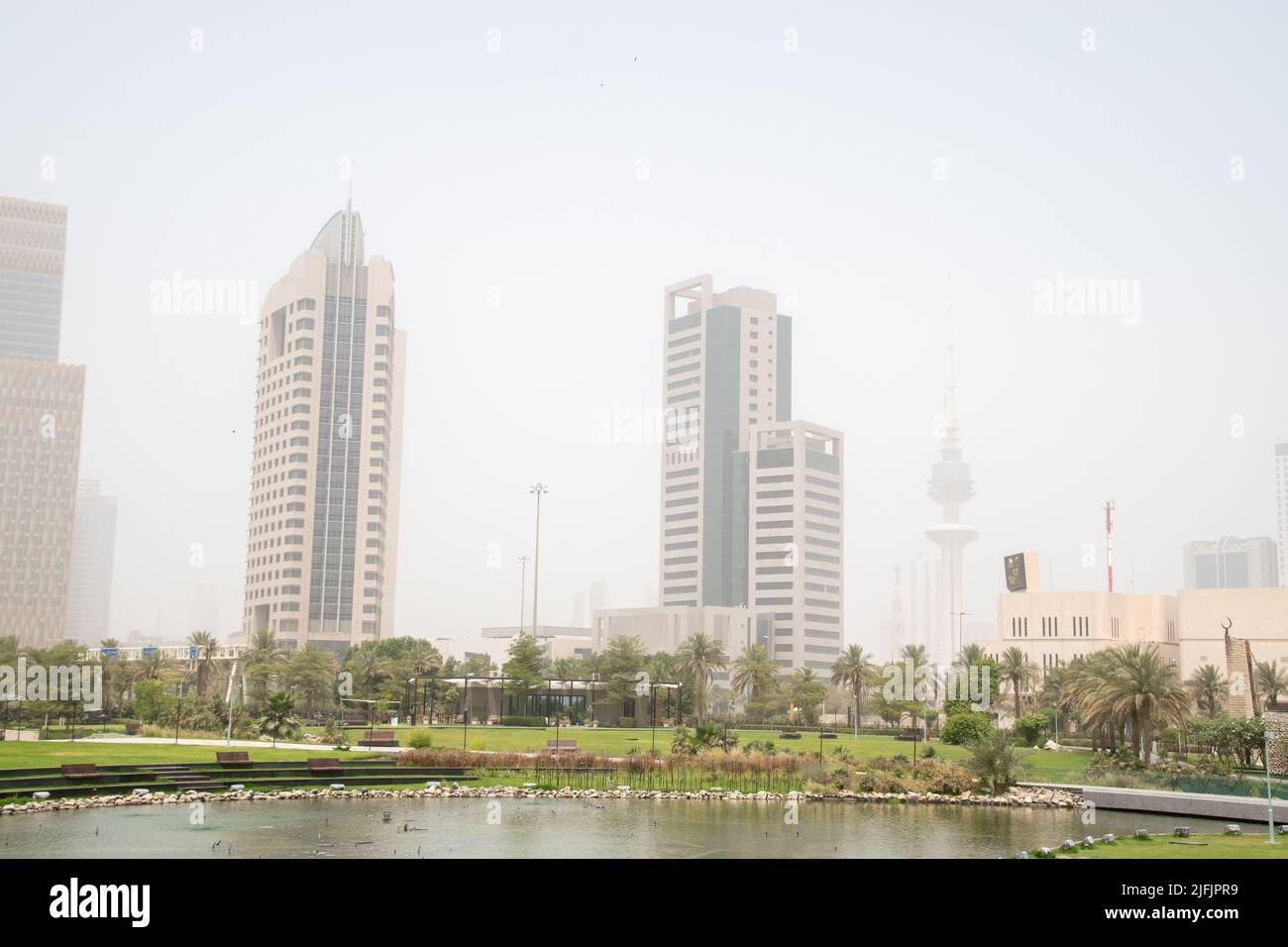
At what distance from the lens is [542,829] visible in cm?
3784

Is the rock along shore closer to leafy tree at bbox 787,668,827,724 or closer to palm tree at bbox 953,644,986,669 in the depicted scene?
palm tree at bbox 953,644,986,669

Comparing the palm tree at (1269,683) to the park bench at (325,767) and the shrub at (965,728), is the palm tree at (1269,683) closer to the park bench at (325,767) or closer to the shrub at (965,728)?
the shrub at (965,728)

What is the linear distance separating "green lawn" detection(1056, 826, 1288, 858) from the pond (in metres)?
3.49

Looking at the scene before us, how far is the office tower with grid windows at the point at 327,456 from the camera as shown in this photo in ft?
585

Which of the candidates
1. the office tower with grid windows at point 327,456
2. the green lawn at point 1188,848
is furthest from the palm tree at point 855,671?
the office tower with grid windows at point 327,456

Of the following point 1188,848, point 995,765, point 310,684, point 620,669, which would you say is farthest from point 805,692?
point 1188,848

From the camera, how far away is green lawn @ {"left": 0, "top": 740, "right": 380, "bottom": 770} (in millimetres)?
47125

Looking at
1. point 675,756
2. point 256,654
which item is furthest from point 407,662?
point 675,756

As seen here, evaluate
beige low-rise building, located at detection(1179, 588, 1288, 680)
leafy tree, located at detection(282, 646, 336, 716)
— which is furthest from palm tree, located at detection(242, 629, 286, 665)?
beige low-rise building, located at detection(1179, 588, 1288, 680)

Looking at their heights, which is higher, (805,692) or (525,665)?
(525,665)

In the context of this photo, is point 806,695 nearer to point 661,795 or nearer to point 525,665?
point 525,665

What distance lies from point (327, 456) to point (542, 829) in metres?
152

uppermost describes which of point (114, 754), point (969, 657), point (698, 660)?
point (969, 657)
